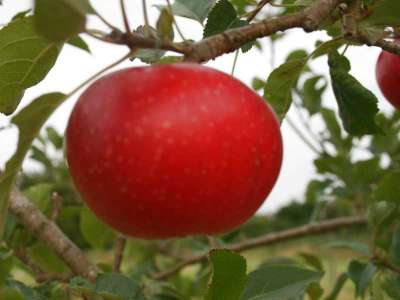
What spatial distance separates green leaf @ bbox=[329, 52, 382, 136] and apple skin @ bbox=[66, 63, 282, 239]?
0.32 metres

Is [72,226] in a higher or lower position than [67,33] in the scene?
lower

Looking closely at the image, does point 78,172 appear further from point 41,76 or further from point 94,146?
point 41,76

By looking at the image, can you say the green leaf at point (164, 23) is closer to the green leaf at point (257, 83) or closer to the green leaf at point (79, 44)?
the green leaf at point (79, 44)

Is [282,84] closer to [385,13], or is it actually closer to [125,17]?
[385,13]

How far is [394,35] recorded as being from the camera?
3.08 ft

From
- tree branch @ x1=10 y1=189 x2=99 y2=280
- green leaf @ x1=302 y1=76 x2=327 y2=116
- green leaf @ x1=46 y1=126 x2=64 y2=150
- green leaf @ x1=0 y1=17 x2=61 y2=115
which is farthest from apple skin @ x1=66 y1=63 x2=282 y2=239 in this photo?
green leaf @ x1=46 y1=126 x2=64 y2=150

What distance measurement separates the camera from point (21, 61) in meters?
0.80

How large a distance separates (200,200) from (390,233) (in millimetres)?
777

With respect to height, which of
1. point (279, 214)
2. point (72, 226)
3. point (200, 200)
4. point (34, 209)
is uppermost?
point (200, 200)

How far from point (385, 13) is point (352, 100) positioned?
194 millimetres

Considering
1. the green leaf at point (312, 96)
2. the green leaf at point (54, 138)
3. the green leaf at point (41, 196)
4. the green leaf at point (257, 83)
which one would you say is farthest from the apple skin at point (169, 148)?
the green leaf at point (54, 138)

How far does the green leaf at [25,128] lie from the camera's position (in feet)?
2.16

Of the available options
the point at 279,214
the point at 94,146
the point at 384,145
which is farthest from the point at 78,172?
the point at 279,214

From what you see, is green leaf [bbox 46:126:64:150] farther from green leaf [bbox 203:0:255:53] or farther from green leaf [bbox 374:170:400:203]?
green leaf [bbox 203:0:255:53]
